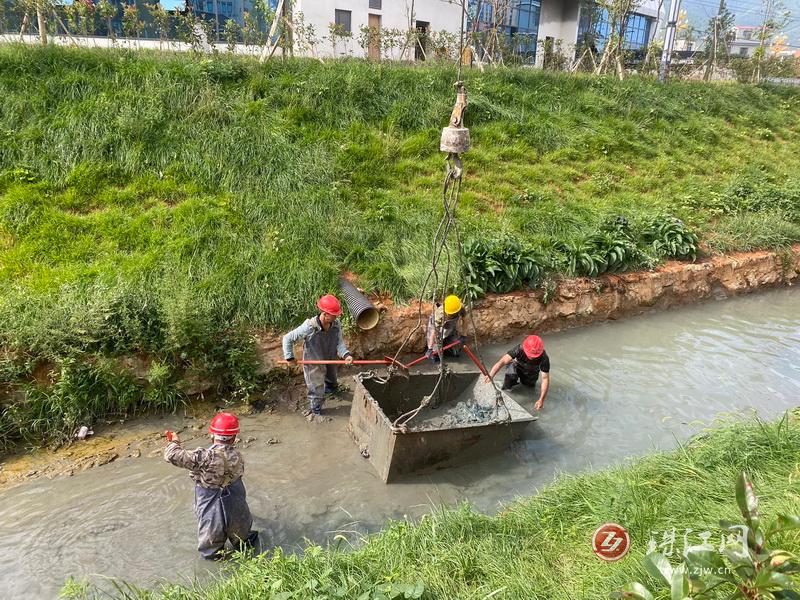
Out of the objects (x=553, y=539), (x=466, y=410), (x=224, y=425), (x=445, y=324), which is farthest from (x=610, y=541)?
(x=445, y=324)

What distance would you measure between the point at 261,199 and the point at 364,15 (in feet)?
50.8

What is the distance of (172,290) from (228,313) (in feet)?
2.39

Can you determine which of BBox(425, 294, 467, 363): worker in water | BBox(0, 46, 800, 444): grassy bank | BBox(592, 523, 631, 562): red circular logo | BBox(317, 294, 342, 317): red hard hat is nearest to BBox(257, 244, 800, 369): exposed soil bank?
BBox(0, 46, 800, 444): grassy bank

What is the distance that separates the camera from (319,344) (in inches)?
253

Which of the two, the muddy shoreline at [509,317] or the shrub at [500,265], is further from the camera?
the shrub at [500,265]

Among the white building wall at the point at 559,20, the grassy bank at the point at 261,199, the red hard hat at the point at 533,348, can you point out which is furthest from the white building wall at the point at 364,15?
the red hard hat at the point at 533,348

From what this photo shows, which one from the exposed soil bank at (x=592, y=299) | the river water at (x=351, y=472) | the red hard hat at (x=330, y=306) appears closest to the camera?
the river water at (x=351, y=472)

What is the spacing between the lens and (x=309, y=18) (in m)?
20.0

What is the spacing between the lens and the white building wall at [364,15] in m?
19.7

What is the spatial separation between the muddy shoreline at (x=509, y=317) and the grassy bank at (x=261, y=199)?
258 millimetres

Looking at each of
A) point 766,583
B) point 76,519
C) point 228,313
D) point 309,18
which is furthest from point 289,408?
point 309,18

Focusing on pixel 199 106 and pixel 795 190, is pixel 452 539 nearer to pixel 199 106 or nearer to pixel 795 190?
pixel 199 106

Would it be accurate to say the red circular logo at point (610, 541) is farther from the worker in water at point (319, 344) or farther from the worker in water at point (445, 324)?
the worker in water at point (445, 324)

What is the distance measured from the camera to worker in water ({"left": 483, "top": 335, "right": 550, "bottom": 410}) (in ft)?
21.7
